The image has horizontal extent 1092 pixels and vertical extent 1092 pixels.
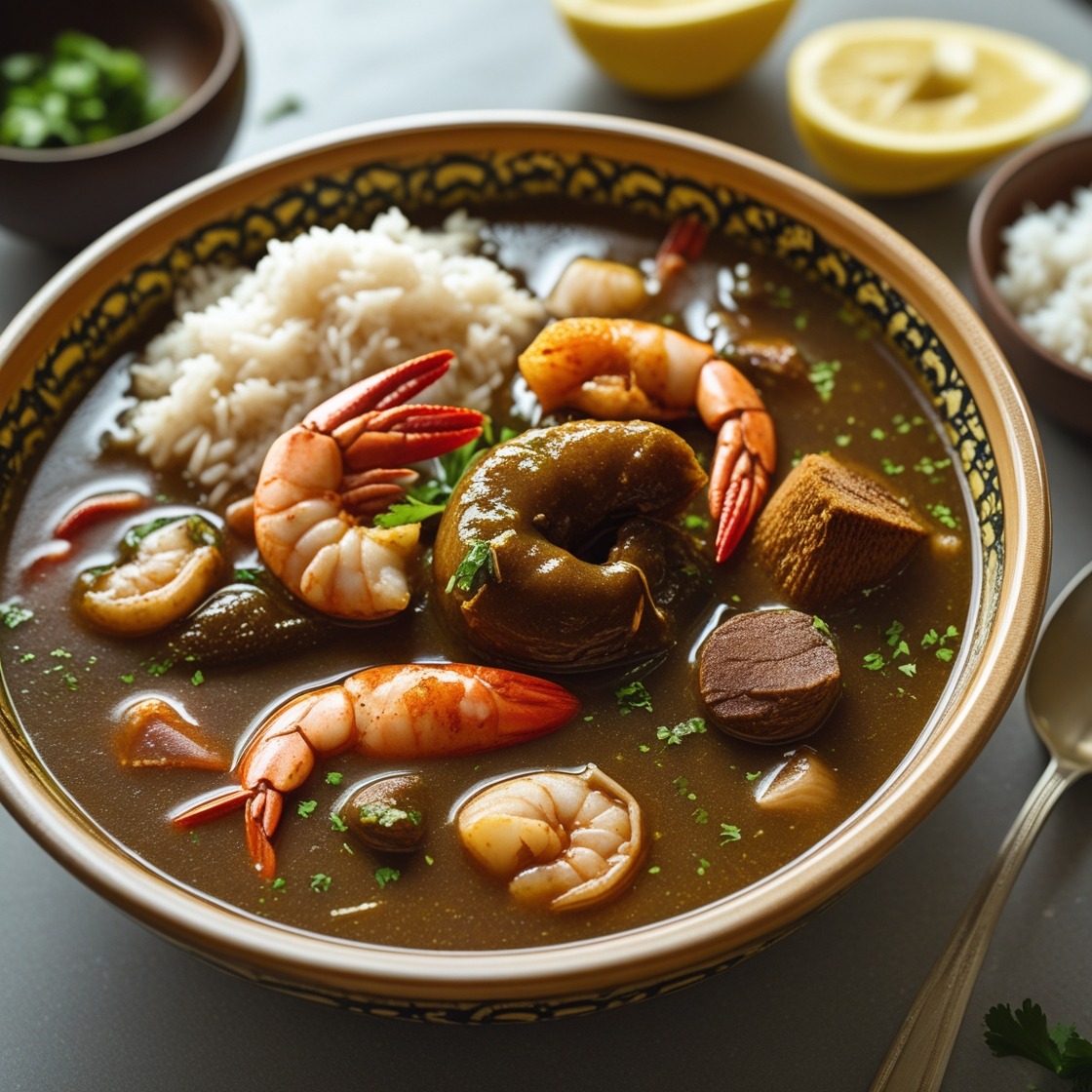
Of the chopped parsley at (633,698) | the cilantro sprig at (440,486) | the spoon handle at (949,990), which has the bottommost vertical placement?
the spoon handle at (949,990)

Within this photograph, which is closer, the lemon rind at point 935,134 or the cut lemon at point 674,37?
the lemon rind at point 935,134

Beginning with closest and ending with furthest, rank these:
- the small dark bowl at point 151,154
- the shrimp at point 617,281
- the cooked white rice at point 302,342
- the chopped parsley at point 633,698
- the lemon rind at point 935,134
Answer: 1. the chopped parsley at point 633,698
2. the cooked white rice at point 302,342
3. the shrimp at point 617,281
4. the small dark bowl at point 151,154
5. the lemon rind at point 935,134

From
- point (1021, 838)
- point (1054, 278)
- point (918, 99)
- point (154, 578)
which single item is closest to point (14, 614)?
point (154, 578)

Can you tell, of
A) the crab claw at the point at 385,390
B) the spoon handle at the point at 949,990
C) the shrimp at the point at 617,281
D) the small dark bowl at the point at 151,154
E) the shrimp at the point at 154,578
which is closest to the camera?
the spoon handle at the point at 949,990

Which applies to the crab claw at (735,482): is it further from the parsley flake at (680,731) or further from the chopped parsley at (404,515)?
the chopped parsley at (404,515)

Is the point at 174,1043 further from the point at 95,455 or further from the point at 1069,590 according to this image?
the point at 1069,590

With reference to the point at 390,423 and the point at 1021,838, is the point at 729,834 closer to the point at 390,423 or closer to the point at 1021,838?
the point at 1021,838

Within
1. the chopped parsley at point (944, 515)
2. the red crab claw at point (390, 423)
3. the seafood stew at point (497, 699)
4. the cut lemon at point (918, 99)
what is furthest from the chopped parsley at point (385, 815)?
the cut lemon at point (918, 99)
